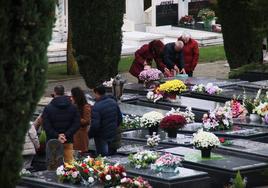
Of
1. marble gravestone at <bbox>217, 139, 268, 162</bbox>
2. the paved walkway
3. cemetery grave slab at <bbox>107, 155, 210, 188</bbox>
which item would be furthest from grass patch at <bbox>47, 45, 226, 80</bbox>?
cemetery grave slab at <bbox>107, 155, 210, 188</bbox>

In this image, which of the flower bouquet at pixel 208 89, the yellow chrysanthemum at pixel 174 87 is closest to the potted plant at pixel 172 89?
the yellow chrysanthemum at pixel 174 87

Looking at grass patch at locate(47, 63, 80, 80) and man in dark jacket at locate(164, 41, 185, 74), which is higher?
man in dark jacket at locate(164, 41, 185, 74)

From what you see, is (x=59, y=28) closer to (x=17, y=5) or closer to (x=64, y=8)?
(x=64, y=8)

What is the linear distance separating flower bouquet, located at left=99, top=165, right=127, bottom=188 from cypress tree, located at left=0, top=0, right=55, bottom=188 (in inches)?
111

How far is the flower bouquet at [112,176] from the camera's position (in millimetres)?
12055

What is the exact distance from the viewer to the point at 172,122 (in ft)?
50.7

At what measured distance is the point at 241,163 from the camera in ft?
45.5

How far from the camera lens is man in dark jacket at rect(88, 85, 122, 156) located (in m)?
14.4

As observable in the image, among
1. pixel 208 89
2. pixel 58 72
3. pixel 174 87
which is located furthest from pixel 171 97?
pixel 58 72

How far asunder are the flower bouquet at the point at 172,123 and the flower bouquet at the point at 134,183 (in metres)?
3.59

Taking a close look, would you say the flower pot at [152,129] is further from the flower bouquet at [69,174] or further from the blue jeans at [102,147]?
the flower bouquet at [69,174]

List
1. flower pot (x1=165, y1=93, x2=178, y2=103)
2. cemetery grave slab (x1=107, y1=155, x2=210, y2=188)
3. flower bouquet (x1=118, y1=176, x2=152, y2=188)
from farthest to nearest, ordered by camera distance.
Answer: flower pot (x1=165, y1=93, x2=178, y2=103) < cemetery grave slab (x1=107, y1=155, x2=210, y2=188) < flower bouquet (x1=118, y1=176, x2=152, y2=188)

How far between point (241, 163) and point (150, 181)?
5.93 ft

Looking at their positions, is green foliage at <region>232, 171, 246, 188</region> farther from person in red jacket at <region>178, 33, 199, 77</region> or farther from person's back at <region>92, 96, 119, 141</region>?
person in red jacket at <region>178, 33, 199, 77</region>
